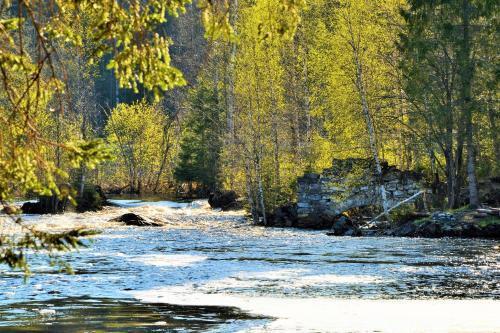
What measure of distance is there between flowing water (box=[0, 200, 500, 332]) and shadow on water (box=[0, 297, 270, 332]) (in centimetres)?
1

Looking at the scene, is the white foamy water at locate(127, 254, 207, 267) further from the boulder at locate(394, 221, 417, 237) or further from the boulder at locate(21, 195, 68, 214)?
the boulder at locate(21, 195, 68, 214)

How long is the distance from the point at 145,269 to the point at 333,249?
6.49 meters

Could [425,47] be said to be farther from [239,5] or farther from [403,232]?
[239,5]

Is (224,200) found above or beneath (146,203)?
above

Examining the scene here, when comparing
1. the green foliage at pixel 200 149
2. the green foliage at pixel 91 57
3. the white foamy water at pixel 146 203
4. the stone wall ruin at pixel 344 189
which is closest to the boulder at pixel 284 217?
the stone wall ruin at pixel 344 189

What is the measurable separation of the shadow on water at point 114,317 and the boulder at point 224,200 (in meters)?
29.3

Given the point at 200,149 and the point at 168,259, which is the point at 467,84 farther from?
the point at 200,149

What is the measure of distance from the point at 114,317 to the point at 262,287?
386 cm

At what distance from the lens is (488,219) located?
25.6 metres

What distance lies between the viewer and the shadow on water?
10039 mm

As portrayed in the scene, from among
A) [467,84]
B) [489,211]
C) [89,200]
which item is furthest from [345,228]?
[89,200]

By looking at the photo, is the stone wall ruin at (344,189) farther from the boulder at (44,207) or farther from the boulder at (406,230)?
the boulder at (44,207)

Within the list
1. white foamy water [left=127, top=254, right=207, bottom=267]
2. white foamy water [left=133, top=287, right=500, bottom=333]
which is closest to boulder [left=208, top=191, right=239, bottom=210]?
white foamy water [left=127, top=254, right=207, bottom=267]

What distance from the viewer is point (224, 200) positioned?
139 feet
